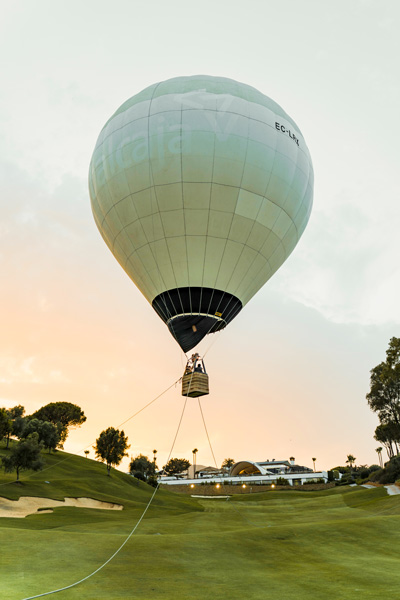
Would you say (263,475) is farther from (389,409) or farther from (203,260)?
(203,260)

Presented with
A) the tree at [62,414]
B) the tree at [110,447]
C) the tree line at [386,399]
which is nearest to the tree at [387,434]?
the tree line at [386,399]

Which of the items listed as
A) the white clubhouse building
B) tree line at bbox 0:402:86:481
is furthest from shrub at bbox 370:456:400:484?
tree line at bbox 0:402:86:481

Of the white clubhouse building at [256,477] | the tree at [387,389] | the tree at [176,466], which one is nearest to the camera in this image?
the tree at [387,389]

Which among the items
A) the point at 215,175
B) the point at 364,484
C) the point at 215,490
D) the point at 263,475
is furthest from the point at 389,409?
the point at 215,175

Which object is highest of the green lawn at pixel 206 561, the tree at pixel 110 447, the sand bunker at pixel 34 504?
the tree at pixel 110 447

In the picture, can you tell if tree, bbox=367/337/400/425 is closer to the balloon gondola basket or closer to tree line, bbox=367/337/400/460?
tree line, bbox=367/337/400/460

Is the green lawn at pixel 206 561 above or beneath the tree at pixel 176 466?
beneath

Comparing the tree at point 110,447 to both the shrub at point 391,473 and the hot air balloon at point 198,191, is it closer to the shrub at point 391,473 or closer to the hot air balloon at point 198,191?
the shrub at point 391,473

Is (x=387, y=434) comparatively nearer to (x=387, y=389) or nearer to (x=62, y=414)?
(x=387, y=389)

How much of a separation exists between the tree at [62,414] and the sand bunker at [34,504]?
2014 inches

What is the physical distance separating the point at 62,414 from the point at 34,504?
58824mm

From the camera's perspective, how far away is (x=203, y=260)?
2206cm

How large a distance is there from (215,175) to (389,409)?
47953 mm

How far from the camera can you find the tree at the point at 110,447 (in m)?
57.2
